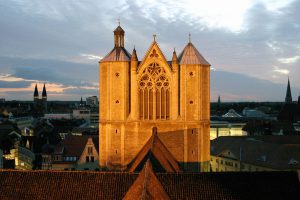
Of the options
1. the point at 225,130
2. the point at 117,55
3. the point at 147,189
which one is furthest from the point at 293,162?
the point at 225,130

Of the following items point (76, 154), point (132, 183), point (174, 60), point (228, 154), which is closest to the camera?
point (132, 183)

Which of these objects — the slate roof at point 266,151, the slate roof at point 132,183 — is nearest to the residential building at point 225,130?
the slate roof at point 266,151

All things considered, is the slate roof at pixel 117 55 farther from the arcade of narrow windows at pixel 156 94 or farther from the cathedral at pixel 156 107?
the arcade of narrow windows at pixel 156 94

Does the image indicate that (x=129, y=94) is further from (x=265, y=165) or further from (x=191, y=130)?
(x=265, y=165)

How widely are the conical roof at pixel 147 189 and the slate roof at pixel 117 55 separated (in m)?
22.2

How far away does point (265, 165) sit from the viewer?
60.7 m

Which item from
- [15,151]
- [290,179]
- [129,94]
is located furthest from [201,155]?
[15,151]

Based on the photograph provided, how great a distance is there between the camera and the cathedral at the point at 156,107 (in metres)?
44.4

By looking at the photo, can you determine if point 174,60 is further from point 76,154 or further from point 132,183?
point 76,154

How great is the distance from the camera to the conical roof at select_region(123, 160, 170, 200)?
2347cm

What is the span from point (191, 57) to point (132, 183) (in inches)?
816

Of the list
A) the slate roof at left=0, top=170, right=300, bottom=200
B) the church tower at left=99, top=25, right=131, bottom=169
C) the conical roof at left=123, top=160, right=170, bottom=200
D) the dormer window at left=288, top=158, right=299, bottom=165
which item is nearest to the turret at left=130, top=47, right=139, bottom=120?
the church tower at left=99, top=25, right=131, bottom=169

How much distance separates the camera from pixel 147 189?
23656 mm

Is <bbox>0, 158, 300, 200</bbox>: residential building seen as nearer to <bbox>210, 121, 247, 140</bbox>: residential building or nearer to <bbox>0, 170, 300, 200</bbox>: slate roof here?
<bbox>0, 170, 300, 200</bbox>: slate roof
